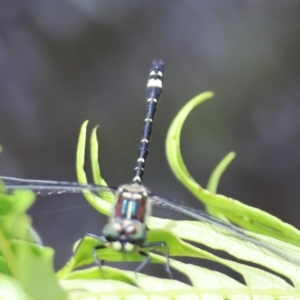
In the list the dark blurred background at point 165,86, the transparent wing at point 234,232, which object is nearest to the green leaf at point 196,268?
the transparent wing at point 234,232

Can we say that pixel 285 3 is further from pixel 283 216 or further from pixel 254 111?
pixel 283 216

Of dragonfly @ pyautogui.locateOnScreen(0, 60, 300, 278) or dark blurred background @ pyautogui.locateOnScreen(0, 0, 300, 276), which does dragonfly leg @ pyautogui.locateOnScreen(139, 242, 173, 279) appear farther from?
dark blurred background @ pyautogui.locateOnScreen(0, 0, 300, 276)

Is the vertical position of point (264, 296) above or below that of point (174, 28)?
below

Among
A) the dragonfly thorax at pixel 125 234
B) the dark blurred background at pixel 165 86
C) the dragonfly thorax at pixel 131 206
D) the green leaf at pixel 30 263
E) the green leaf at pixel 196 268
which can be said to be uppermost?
the dark blurred background at pixel 165 86

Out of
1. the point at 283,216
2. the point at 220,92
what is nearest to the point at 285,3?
the point at 220,92

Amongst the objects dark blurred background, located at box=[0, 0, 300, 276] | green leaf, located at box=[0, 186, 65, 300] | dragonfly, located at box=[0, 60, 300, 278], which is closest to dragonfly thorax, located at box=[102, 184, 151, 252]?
dragonfly, located at box=[0, 60, 300, 278]

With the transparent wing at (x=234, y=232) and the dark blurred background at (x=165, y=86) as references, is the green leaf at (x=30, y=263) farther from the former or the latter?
the dark blurred background at (x=165, y=86)
